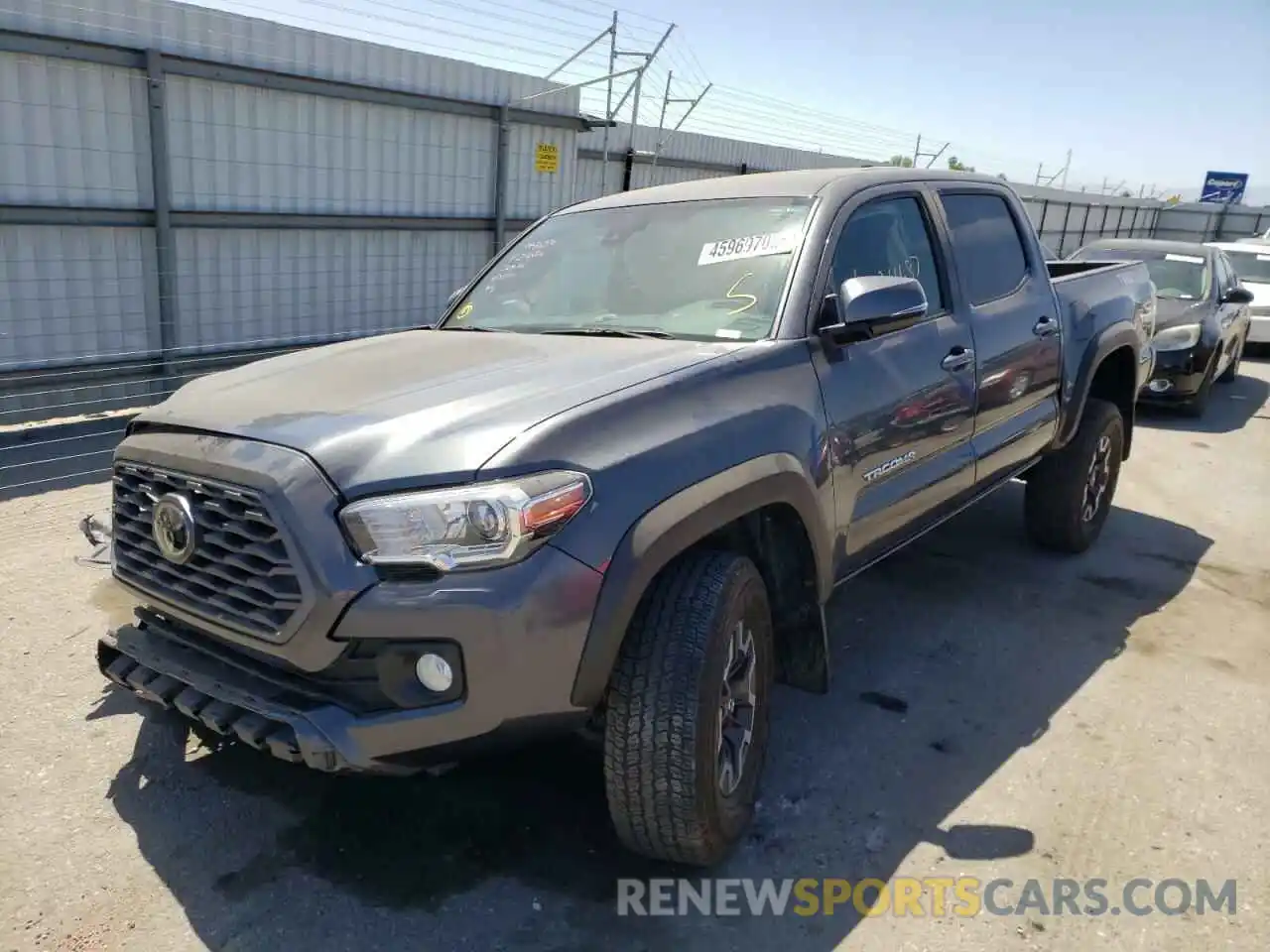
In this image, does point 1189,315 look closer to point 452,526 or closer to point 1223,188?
point 452,526

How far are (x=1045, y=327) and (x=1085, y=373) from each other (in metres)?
0.54

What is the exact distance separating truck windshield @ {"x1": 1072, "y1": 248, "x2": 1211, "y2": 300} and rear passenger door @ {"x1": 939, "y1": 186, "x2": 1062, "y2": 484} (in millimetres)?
5991

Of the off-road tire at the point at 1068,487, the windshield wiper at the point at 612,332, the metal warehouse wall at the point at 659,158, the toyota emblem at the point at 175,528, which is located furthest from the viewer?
the metal warehouse wall at the point at 659,158

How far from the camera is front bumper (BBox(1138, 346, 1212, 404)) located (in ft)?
30.7

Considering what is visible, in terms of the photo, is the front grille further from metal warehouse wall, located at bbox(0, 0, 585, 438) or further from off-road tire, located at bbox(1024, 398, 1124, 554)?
metal warehouse wall, located at bbox(0, 0, 585, 438)

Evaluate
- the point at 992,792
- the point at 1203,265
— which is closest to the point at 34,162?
the point at 992,792

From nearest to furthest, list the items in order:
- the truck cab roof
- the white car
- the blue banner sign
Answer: the truck cab roof → the white car → the blue banner sign

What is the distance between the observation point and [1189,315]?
31.5ft

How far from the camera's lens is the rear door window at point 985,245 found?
4.24 meters

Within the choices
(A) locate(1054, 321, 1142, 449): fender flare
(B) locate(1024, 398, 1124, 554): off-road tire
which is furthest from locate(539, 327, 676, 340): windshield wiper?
(B) locate(1024, 398, 1124, 554): off-road tire

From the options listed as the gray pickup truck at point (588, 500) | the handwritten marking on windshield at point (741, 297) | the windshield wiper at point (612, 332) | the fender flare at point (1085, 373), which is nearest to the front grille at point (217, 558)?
the gray pickup truck at point (588, 500)

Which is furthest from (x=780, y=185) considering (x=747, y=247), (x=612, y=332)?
(x=612, y=332)

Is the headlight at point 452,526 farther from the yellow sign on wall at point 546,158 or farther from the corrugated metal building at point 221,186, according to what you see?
the yellow sign on wall at point 546,158

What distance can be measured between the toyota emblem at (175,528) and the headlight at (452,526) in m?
0.51
